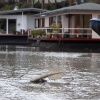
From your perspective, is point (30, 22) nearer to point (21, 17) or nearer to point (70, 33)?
point (21, 17)

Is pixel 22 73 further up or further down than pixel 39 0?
further down

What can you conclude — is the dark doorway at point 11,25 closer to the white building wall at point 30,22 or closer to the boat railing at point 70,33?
the white building wall at point 30,22

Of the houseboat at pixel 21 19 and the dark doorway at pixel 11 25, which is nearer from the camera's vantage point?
the houseboat at pixel 21 19

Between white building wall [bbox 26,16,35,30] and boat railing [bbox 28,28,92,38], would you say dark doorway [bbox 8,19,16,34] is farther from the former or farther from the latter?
boat railing [bbox 28,28,92,38]

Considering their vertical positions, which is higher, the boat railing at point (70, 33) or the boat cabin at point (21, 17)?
the boat cabin at point (21, 17)

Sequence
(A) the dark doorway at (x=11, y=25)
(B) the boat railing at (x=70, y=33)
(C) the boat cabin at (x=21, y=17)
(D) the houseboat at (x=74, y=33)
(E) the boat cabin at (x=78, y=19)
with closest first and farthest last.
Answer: (D) the houseboat at (x=74, y=33) → (B) the boat railing at (x=70, y=33) → (E) the boat cabin at (x=78, y=19) → (C) the boat cabin at (x=21, y=17) → (A) the dark doorway at (x=11, y=25)

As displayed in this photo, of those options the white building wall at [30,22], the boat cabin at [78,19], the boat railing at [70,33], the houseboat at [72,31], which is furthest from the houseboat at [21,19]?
the boat railing at [70,33]

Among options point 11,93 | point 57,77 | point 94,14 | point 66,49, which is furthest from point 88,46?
point 11,93

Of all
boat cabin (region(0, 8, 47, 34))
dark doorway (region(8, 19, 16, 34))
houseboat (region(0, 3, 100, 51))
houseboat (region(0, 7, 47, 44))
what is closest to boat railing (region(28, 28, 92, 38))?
houseboat (region(0, 3, 100, 51))

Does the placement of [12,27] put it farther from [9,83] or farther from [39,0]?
[9,83]

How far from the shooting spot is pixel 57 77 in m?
15.4

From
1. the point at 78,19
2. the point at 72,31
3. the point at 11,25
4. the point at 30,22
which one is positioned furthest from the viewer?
the point at 11,25

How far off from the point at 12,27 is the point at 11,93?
1993 inches

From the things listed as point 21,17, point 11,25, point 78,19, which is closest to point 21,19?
point 21,17
